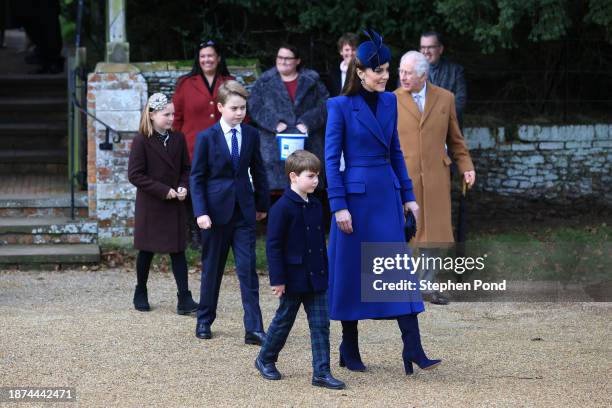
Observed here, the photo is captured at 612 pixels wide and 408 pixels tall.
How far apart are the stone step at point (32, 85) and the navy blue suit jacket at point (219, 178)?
6588mm

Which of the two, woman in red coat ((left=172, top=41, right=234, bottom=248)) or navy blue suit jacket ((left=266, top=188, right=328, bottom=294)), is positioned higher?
woman in red coat ((left=172, top=41, right=234, bottom=248))

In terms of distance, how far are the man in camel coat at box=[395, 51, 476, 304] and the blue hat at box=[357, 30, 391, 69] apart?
202 centimetres

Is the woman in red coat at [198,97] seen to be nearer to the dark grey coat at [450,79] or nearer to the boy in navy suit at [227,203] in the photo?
the dark grey coat at [450,79]

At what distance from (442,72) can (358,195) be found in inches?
138

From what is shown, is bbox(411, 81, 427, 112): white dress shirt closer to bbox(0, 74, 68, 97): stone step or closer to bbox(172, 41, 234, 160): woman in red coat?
bbox(172, 41, 234, 160): woman in red coat

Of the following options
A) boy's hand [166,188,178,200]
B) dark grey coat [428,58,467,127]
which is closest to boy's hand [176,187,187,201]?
boy's hand [166,188,178,200]

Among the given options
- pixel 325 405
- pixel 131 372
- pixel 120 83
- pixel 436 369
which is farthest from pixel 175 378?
pixel 120 83

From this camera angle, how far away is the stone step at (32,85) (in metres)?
14.1

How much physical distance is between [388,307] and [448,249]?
2831 mm

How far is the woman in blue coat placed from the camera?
22.5 feet

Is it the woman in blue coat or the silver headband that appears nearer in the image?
the woman in blue coat

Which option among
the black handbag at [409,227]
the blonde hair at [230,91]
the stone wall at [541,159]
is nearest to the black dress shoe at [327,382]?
the black handbag at [409,227]

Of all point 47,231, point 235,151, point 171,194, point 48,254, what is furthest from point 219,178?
point 47,231

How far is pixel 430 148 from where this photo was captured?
913 centimetres
